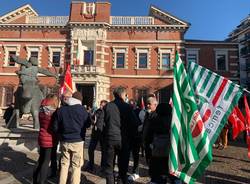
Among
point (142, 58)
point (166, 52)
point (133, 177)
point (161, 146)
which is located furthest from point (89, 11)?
point (161, 146)

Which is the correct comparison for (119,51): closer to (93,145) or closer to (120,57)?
(120,57)

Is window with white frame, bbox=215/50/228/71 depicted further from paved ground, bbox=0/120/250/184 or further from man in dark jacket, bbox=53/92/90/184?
man in dark jacket, bbox=53/92/90/184

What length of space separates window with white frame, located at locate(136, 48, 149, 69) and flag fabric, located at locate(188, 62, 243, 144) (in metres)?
26.2

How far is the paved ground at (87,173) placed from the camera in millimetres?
7273

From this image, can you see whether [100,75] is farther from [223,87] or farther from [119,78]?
[223,87]

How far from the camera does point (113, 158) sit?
618cm

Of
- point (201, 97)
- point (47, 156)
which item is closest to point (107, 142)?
point (47, 156)

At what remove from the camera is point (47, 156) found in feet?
21.0

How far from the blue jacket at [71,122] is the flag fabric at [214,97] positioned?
2.22m

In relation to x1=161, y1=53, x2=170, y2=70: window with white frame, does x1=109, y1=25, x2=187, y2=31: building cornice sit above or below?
above

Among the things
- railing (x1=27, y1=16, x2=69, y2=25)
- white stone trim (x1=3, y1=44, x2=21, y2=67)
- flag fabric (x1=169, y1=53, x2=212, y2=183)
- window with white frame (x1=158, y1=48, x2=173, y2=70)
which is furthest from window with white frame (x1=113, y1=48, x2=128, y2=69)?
flag fabric (x1=169, y1=53, x2=212, y2=183)

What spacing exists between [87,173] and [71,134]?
7.70 feet

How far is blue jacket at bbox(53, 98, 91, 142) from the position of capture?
5.88 meters

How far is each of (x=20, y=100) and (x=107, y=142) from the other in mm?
5038
